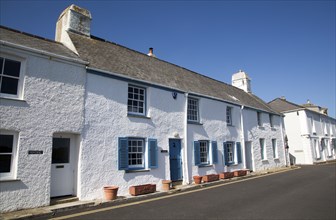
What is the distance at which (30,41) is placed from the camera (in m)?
10.2

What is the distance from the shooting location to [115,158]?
11.0 metres

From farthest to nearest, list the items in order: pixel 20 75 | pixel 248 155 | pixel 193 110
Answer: pixel 248 155, pixel 193 110, pixel 20 75

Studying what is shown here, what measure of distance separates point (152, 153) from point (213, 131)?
592 centimetres

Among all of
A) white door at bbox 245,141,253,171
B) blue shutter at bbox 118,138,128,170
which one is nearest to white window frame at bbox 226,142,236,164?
white door at bbox 245,141,253,171

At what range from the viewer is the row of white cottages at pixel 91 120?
8500 mm

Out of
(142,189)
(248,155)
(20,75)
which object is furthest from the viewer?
(248,155)

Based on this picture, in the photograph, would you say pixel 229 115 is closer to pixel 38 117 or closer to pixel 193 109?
pixel 193 109

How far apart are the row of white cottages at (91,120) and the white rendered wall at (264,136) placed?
3713mm

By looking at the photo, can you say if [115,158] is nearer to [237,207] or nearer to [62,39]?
[237,207]

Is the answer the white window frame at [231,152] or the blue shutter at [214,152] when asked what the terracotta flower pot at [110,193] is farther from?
the white window frame at [231,152]

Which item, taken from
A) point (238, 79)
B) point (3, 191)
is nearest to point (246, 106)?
→ point (238, 79)

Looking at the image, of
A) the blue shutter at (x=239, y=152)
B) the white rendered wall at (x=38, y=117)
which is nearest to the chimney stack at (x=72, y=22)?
the white rendered wall at (x=38, y=117)

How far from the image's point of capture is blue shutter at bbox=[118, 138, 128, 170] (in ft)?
36.4

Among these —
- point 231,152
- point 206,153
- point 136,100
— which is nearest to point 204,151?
point 206,153
